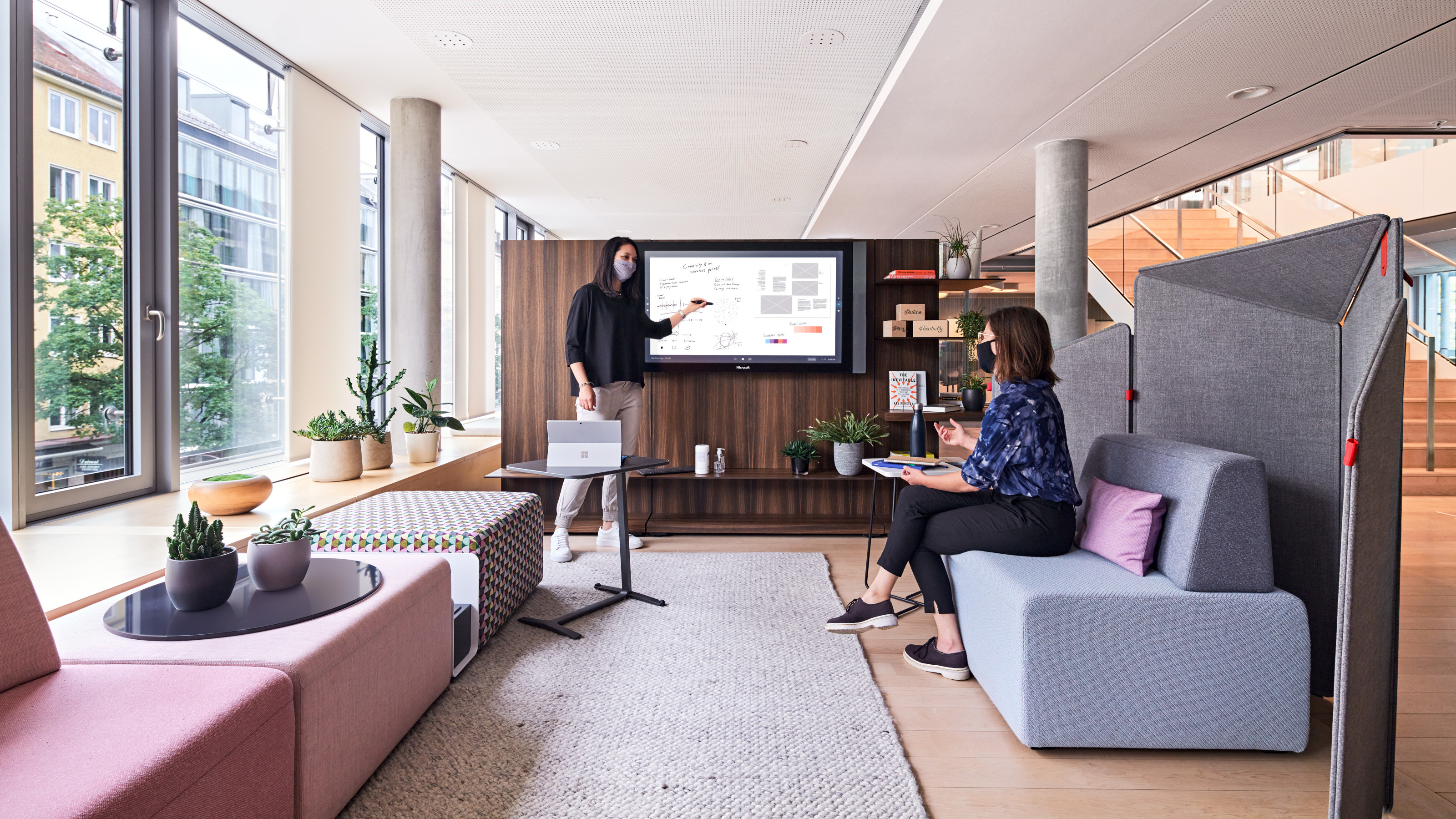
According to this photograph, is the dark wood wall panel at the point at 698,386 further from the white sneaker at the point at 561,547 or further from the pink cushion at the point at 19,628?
the pink cushion at the point at 19,628

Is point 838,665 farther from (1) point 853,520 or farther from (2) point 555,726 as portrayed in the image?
(1) point 853,520

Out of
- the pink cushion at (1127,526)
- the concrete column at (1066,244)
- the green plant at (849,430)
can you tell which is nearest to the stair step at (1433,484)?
the concrete column at (1066,244)

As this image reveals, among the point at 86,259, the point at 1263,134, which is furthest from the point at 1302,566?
the point at 86,259

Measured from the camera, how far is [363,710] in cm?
164

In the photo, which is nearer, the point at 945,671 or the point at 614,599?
the point at 945,671

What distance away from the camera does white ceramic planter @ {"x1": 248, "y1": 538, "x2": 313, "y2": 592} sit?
1.78 metres

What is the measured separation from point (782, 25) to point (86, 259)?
350 centimetres

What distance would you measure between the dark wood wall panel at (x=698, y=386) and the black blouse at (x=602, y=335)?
0.59 metres

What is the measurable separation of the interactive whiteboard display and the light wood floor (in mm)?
2223

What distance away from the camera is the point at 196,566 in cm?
163

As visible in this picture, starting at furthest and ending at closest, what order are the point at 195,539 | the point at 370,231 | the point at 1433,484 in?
the point at 1433,484, the point at 370,231, the point at 195,539

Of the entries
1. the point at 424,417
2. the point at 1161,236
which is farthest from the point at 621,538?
the point at 1161,236

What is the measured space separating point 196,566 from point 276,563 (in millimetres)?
180

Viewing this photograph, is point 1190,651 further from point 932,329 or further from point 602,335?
point 602,335
